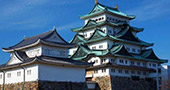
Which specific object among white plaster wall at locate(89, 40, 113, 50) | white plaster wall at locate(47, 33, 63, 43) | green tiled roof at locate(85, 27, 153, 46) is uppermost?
green tiled roof at locate(85, 27, 153, 46)

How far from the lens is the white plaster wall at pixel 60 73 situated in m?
33.2

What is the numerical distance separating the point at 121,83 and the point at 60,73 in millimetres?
13572

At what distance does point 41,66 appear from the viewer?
33.0m

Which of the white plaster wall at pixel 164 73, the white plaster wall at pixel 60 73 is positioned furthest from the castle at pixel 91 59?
the white plaster wall at pixel 164 73

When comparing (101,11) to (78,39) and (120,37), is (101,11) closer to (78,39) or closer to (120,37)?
(120,37)

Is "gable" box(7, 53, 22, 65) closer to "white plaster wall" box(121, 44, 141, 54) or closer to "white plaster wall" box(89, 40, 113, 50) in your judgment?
"white plaster wall" box(89, 40, 113, 50)

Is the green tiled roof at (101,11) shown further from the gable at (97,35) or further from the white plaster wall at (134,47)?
the white plaster wall at (134,47)

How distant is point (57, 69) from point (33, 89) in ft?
12.7

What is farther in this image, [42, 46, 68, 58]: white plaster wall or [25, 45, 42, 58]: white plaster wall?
[42, 46, 68, 58]: white plaster wall

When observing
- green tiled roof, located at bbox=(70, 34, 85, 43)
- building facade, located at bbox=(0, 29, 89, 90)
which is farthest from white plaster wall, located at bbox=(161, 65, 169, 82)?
building facade, located at bbox=(0, 29, 89, 90)

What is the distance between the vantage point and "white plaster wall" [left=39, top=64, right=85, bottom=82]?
33.2m

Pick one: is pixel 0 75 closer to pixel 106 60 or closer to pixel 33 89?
pixel 33 89

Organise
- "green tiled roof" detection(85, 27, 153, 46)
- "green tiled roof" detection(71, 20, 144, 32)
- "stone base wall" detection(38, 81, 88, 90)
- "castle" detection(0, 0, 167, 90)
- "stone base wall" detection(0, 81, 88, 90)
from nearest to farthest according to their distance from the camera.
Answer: "stone base wall" detection(0, 81, 88, 90) → "stone base wall" detection(38, 81, 88, 90) → "castle" detection(0, 0, 167, 90) → "green tiled roof" detection(85, 27, 153, 46) → "green tiled roof" detection(71, 20, 144, 32)

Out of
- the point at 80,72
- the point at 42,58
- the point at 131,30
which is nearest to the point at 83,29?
the point at 131,30
